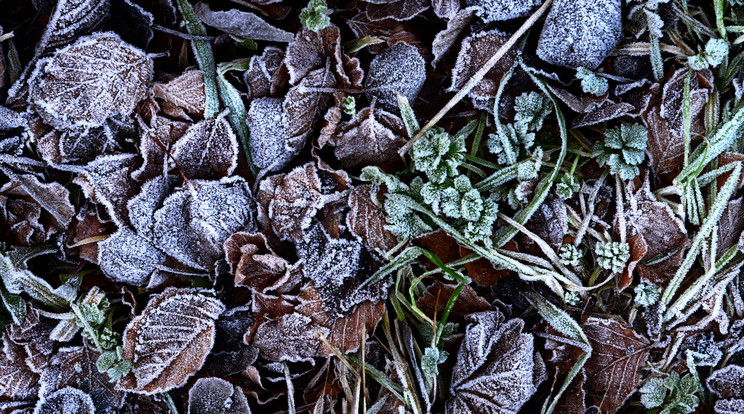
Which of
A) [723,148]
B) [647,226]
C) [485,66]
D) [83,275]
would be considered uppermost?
[485,66]

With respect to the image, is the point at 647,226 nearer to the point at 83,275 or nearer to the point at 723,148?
the point at 723,148

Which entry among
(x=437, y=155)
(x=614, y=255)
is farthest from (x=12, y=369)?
(x=614, y=255)

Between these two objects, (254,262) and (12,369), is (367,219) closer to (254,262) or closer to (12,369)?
(254,262)

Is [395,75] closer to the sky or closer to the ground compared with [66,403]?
closer to the sky

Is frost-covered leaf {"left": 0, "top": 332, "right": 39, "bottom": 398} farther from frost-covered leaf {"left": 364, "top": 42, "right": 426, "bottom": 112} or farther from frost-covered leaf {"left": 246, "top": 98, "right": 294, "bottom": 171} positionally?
frost-covered leaf {"left": 364, "top": 42, "right": 426, "bottom": 112}

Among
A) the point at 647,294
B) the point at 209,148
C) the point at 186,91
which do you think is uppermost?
the point at 186,91

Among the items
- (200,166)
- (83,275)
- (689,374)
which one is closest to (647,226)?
(689,374)
